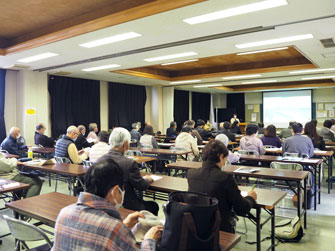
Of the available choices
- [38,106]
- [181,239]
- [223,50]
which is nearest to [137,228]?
[181,239]

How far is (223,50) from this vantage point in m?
5.48

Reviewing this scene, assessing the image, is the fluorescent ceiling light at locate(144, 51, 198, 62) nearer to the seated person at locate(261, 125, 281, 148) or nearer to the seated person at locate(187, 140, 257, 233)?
the seated person at locate(261, 125, 281, 148)

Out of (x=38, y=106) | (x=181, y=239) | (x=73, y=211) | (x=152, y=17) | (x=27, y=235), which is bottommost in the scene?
(x=27, y=235)

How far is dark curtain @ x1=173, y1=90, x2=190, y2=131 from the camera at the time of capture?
13125mm

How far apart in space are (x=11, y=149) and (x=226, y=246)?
5102 mm

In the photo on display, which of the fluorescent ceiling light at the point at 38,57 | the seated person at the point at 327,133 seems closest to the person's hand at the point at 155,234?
the fluorescent ceiling light at the point at 38,57

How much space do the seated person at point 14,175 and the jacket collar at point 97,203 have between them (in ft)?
9.33

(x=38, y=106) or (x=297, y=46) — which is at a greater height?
(x=297, y=46)

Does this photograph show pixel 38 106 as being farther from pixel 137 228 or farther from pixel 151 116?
pixel 137 228

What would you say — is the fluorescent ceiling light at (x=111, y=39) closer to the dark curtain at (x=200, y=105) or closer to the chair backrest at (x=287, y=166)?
the chair backrest at (x=287, y=166)

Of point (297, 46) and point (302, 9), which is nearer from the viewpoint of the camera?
point (302, 9)

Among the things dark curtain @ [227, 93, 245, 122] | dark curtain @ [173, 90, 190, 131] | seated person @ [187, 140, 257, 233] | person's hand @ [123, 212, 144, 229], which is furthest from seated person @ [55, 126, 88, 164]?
dark curtain @ [227, 93, 245, 122]

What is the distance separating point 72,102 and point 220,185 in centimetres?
791

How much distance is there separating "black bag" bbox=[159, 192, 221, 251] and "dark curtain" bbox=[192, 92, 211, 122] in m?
13.1
